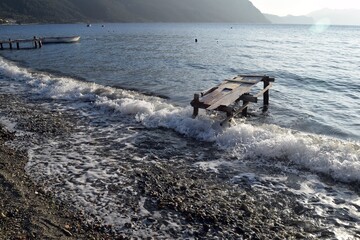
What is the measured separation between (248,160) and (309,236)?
14.0ft

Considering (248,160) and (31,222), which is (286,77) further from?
(31,222)

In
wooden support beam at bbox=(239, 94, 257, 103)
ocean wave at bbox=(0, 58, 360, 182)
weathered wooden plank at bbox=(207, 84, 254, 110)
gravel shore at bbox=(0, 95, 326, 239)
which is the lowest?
gravel shore at bbox=(0, 95, 326, 239)

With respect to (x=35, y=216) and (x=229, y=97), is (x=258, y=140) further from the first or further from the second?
(x=35, y=216)

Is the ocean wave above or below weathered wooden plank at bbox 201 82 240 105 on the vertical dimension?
below

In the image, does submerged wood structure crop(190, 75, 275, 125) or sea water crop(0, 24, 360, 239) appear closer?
sea water crop(0, 24, 360, 239)

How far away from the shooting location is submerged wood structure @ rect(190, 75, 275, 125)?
1404cm

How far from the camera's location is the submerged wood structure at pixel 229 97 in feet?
46.1

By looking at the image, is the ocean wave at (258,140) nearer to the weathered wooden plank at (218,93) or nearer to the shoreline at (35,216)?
the weathered wooden plank at (218,93)

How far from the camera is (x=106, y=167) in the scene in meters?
10.3

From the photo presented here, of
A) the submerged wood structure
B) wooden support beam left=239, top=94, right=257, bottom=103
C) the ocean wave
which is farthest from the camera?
wooden support beam left=239, top=94, right=257, bottom=103

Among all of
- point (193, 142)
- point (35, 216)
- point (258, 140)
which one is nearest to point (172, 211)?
point (35, 216)

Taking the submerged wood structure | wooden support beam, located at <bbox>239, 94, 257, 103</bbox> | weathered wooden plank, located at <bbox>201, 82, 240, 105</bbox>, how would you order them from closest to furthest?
the submerged wood structure
weathered wooden plank, located at <bbox>201, 82, 240, 105</bbox>
wooden support beam, located at <bbox>239, 94, 257, 103</bbox>

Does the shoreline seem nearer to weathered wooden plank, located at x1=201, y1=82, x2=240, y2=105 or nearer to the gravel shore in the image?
the gravel shore

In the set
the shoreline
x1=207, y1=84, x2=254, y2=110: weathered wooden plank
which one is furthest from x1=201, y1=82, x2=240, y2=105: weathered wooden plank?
the shoreline
